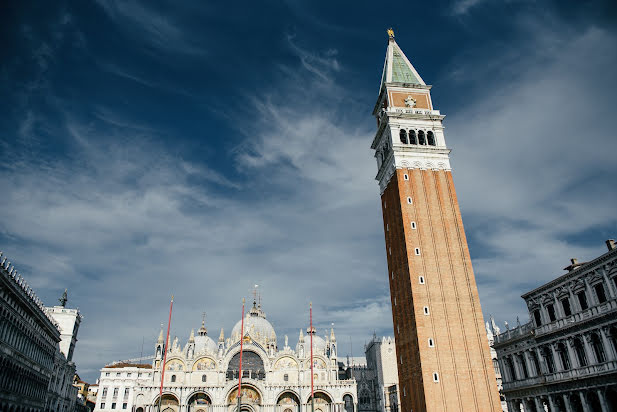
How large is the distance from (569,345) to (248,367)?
1715 inches

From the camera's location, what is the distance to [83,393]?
98.3 metres

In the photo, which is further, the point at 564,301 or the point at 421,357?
the point at 421,357

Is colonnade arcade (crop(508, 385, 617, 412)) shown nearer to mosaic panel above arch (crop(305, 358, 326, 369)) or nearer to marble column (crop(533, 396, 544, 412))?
marble column (crop(533, 396, 544, 412))

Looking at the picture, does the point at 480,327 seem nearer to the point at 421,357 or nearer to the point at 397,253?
the point at 421,357

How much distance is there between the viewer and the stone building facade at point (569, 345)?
2761 cm

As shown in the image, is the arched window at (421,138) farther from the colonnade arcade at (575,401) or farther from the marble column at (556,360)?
the colonnade arcade at (575,401)

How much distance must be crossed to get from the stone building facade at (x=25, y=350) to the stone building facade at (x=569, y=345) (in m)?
37.9

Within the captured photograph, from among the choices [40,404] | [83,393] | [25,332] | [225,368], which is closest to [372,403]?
[225,368]

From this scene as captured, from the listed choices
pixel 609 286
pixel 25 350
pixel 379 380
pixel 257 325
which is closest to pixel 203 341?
pixel 257 325

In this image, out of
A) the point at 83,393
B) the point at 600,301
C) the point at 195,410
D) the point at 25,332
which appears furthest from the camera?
the point at 83,393

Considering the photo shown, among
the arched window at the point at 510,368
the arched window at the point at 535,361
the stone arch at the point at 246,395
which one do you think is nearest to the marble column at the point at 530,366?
the arched window at the point at 535,361

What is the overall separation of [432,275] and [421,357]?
7.47m

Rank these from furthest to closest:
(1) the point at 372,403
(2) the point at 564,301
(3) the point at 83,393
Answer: (3) the point at 83,393 → (1) the point at 372,403 → (2) the point at 564,301

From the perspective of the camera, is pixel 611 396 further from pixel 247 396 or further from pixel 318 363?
pixel 247 396
